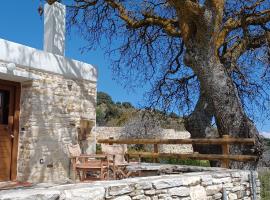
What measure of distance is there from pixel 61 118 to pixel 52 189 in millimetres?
5193

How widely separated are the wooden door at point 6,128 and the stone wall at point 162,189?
142 inches

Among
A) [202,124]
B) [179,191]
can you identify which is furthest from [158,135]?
[179,191]

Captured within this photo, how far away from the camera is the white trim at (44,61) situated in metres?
7.79

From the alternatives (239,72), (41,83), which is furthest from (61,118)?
(239,72)

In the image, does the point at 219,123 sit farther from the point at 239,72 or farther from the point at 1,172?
the point at 1,172

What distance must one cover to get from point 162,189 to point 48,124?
4.32 meters

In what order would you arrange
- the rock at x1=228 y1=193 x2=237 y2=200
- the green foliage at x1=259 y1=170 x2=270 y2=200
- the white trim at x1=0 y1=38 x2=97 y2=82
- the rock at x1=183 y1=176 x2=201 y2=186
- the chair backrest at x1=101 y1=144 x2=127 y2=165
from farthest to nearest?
1. the chair backrest at x1=101 y1=144 x2=127 y2=165
2. the white trim at x1=0 y1=38 x2=97 y2=82
3. the green foliage at x1=259 y1=170 x2=270 y2=200
4. the rock at x1=228 y1=193 x2=237 y2=200
5. the rock at x1=183 y1=176 x2=201 y2=186

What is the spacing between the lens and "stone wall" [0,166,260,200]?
384 cm

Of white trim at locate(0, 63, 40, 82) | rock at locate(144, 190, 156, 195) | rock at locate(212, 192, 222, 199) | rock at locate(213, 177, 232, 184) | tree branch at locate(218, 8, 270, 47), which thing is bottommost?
rock at locate(212, 192, 222, 199)

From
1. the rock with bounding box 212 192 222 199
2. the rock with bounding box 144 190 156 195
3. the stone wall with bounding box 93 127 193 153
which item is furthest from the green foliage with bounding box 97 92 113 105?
the rock with bounding box 144 190 156 195

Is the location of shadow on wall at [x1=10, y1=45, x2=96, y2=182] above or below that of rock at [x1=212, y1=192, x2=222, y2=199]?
above

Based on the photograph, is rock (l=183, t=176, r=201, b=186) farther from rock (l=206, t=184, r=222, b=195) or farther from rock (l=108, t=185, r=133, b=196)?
rock (l=108, t=185, r=133, b=196)

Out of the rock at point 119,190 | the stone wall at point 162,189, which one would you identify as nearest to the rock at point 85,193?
the stone wall at point 162,189

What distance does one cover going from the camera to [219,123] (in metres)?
8.28
